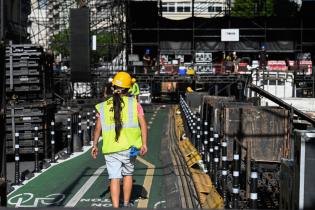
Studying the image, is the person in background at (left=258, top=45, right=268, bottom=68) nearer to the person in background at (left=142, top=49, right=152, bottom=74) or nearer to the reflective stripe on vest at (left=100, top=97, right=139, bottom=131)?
the person in background at (left=142, top=49, right=152, bottom=74)

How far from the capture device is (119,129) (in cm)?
795

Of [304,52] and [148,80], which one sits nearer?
[148,80]

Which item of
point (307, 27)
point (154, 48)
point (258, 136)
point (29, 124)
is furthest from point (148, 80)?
point (258, 136)

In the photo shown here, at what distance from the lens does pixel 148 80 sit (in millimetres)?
37656

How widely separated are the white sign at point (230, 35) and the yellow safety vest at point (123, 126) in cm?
3400

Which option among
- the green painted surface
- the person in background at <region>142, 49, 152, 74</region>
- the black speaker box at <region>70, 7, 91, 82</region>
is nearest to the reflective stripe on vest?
the green painted surface

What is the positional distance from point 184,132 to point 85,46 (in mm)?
7266

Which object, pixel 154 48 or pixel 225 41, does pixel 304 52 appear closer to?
pixel 225 41

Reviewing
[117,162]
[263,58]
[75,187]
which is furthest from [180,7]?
[117,162]

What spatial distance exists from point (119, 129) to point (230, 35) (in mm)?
34683

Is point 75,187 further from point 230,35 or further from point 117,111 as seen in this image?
point 230,35

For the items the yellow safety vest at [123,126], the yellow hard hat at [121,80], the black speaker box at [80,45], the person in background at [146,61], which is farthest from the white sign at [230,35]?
the yellow safety vest at [123,126]

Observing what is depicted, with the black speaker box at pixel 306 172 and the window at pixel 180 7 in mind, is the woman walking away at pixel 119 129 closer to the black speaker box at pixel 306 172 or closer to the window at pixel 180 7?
the black speaker box at pixel 306 172

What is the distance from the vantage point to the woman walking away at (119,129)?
7965 mm
